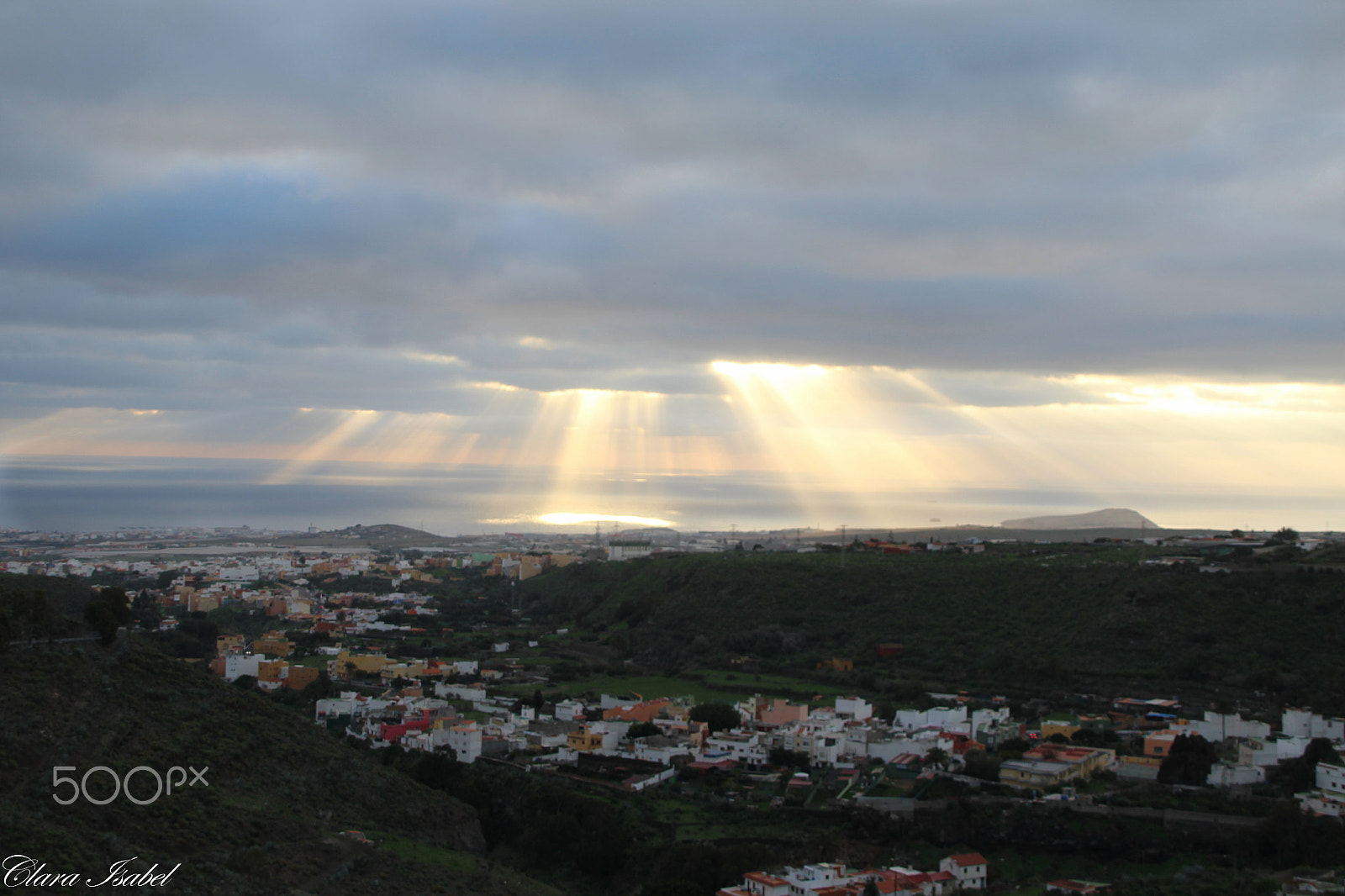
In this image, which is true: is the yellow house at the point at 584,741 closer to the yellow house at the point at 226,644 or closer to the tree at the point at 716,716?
the tree at the point at 716,716

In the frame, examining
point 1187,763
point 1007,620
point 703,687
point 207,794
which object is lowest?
point 703,687

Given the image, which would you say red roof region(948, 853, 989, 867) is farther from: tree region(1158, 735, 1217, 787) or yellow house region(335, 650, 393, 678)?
yellow house region(335, 650, 393, 678)

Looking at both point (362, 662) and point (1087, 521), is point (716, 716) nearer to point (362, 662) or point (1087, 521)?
point (362, 662)

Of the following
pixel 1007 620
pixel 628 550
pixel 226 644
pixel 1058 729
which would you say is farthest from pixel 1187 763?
pixel 628 550

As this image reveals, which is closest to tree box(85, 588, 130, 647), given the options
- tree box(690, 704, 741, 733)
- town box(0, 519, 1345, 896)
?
town box(0, 519, 1345, 896)

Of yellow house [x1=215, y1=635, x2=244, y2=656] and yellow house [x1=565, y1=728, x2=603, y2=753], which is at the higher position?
yellow house [x1=215, y1=635, x2=244, y2=656]

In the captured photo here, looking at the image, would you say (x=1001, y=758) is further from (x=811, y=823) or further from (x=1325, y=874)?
(x=1325, y=874)

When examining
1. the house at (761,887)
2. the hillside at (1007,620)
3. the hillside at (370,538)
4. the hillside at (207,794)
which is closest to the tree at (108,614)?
the hillside at (207,794)
